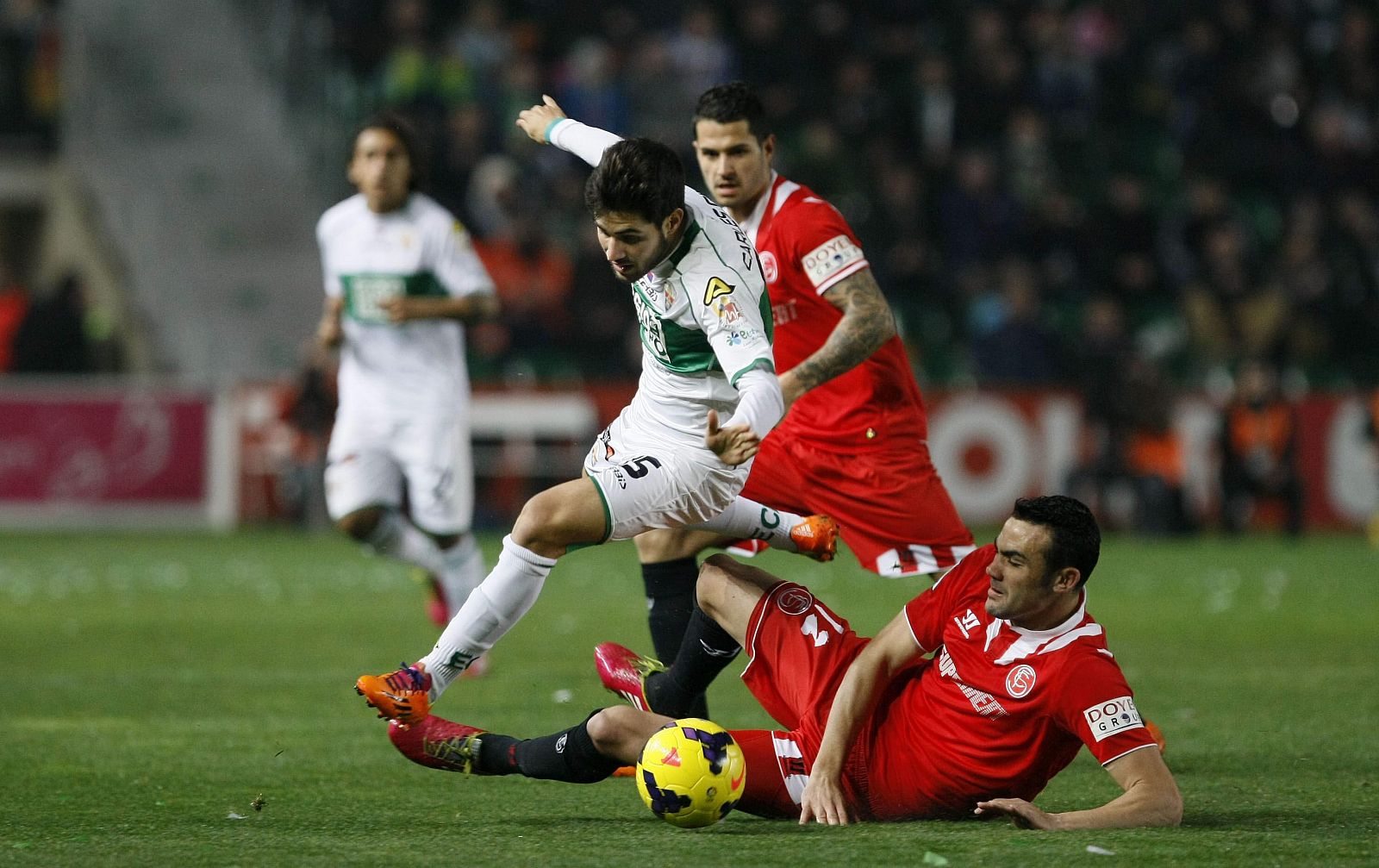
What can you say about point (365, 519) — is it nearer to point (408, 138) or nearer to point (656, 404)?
point (408, 138)

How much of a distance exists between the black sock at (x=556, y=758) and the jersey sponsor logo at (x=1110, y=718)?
140 centimetres

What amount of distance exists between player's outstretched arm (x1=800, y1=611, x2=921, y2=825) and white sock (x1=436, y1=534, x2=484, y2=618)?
4537 millimetres

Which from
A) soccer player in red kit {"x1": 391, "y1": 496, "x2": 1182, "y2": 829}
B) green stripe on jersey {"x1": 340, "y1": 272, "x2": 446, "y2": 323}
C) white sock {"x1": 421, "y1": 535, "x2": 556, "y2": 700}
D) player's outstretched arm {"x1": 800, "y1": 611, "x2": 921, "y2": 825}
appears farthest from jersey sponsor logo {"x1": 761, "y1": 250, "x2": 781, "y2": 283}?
green stripe on jersey {"x1": 340, "y1": 272, "x2": 446, "y2": 323}

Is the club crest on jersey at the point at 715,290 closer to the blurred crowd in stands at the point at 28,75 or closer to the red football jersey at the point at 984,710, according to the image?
the red football jersey at the point at 984,710

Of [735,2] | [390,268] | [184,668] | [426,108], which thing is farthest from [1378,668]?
[735,2]

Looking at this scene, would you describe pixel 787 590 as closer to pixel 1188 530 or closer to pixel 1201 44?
pixel 1188 530

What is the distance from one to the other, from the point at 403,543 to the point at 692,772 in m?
4.68

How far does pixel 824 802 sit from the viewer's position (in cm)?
541

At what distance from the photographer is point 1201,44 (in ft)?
73.2

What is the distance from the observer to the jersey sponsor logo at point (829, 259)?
22.8 feet

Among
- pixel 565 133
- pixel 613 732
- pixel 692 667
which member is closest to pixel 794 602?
pixel 692 667

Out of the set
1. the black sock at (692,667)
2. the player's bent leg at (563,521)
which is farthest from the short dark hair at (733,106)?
the black sock at (692,667)

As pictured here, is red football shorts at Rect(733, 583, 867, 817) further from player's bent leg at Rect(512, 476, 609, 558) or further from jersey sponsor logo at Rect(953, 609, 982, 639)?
player's bent leg at Rect(512, 476, 609, 558)

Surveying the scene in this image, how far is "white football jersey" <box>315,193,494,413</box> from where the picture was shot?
9852 millimetres
